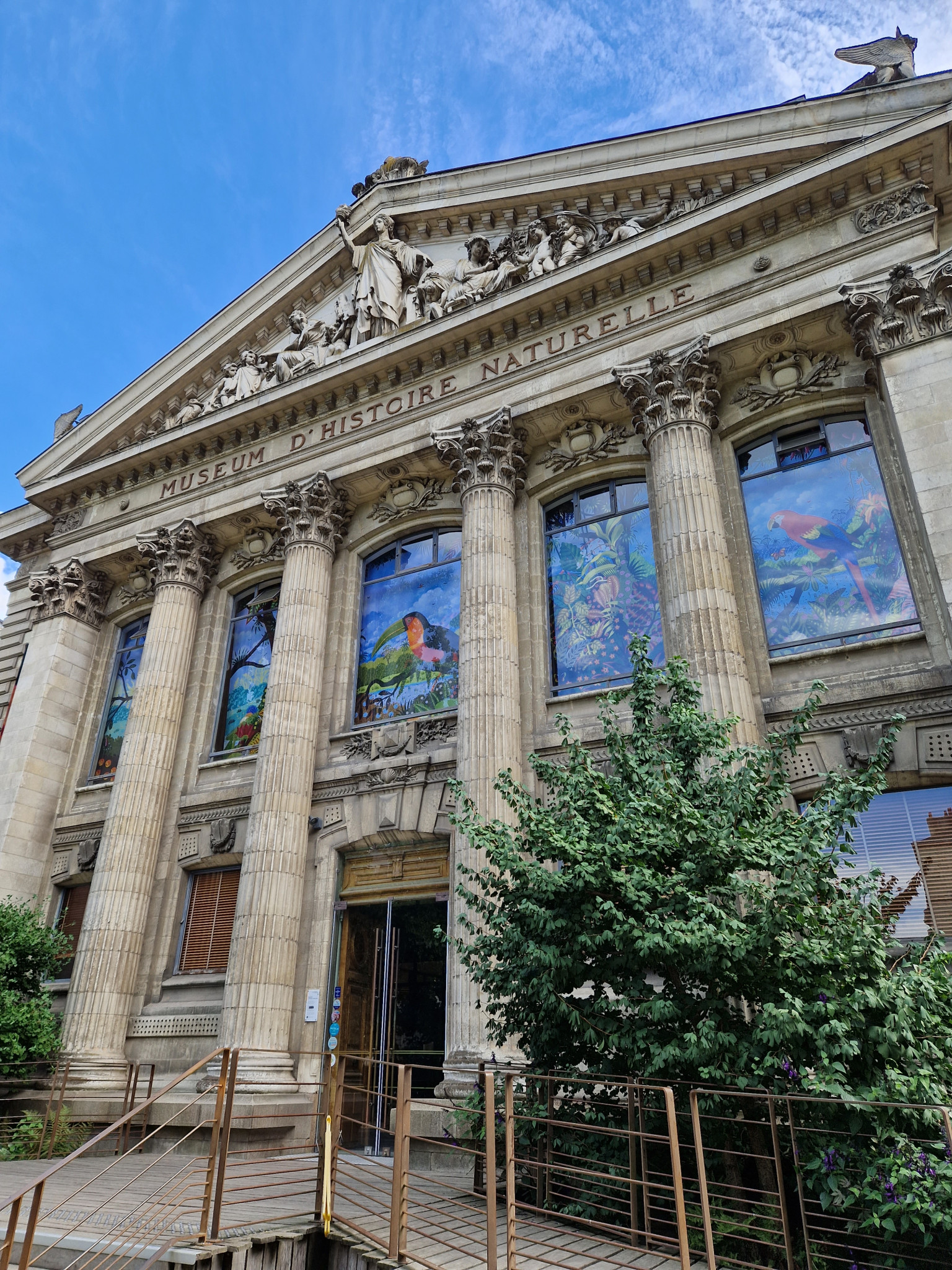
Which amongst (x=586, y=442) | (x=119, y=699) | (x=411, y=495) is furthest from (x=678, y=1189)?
(x=119, y=699)

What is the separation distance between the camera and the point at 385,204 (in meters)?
19.8

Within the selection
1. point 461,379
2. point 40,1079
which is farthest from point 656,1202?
point 461,379

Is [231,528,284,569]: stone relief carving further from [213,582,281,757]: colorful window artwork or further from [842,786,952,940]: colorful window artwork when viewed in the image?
[842,786,952,940]: colorful window artwork

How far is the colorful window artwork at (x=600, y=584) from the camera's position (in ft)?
48.2

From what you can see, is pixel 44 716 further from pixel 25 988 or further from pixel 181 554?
pixel 25 988

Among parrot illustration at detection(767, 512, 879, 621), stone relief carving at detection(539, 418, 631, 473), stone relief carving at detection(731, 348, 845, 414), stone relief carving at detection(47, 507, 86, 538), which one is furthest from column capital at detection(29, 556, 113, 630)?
parrot illustration at detection(767, 512, 879, 621)

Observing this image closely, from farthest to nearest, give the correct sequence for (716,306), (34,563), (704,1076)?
(34,563) < (716,306) < (704,1076)

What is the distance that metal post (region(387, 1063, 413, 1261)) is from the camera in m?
6.50

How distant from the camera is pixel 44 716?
2025cm

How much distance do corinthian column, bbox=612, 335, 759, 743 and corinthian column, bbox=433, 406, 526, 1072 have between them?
2592mm

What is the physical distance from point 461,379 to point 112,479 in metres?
9.81

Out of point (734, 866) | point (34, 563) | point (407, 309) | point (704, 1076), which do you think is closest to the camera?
point (704, 1076)

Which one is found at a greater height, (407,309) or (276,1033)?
(407,309)

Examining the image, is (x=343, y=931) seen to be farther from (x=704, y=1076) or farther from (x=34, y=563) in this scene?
(x=34, y=563)
